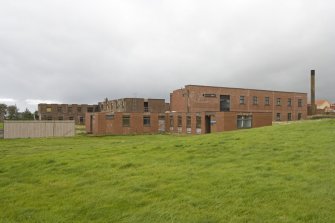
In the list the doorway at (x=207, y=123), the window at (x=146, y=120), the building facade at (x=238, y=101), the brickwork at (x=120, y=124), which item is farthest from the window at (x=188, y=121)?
the window at (x=146, y=120)

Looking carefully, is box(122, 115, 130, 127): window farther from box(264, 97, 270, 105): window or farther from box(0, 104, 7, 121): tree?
box(0, 104, 7, 121): tree

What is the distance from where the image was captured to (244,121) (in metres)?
46.6

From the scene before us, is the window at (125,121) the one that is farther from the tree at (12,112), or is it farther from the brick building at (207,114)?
the tree at (12,112)

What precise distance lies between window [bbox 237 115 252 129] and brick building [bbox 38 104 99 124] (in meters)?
69.8

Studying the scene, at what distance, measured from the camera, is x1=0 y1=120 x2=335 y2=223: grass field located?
655cm

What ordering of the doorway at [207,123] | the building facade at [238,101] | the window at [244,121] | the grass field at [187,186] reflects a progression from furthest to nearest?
the building facade at [238,101], the doorway at [207,123], the window at [244,121], the grass field at [187,186]

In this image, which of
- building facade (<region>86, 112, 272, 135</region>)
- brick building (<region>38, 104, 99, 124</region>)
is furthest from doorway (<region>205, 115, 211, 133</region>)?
brick building (<region>38, 104, 99, 124</region>)

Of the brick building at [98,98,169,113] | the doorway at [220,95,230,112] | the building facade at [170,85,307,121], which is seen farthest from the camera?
the brick building at [98,98,169,113]

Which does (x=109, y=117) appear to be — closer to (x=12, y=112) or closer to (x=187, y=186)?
(x=187, y=186)

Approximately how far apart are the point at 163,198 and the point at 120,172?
3456 millimetres

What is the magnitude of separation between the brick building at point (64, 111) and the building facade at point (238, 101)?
5066 cm

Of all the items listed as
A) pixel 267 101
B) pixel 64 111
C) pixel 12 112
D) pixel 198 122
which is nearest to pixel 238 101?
pixel 267 101

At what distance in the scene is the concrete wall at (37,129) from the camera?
1871 inches

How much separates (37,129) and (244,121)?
2929 centimetres
